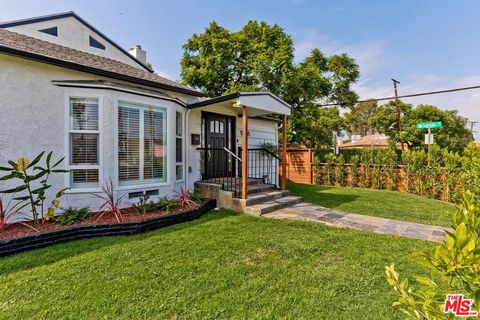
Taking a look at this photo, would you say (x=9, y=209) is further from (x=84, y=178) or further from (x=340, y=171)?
(x=340, y=171)

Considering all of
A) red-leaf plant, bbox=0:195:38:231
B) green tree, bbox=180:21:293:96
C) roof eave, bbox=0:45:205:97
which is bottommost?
red-leaf plant, bbox=0:195:38:231

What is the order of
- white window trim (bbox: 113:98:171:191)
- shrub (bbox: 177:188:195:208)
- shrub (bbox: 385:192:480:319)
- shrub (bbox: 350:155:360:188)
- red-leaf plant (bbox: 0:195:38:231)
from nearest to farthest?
shrub (bbox: 385:192:480:319) → red-leaf plant (bbox: 0:195:38:231) → white window trim (bbox: 113:98:171:191) → shrub (bbox: 177:188:195:208) → shrub (bbox: 350:155:360:188)

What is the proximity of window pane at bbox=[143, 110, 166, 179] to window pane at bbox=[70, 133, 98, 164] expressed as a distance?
1039 mm

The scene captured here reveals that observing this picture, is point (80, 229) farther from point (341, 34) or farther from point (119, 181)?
point (341, 34)

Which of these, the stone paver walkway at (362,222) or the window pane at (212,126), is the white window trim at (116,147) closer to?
the window pane at (212,126)

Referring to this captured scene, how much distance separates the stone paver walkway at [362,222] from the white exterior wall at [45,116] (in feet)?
12.8

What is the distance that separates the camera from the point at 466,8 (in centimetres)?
750

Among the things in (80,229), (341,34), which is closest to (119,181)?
(80,229)

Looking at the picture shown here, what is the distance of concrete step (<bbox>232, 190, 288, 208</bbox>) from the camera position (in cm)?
620

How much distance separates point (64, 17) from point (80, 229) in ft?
23.9

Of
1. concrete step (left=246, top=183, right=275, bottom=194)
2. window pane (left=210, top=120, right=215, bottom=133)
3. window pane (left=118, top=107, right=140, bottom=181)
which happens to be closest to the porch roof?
window pane (left=210, top=120, right=215, bottom=133)

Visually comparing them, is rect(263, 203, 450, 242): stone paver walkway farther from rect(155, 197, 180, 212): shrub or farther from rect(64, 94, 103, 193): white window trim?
rect(64, 94, 103, 193): white window trim

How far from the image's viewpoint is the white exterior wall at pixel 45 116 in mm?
4539

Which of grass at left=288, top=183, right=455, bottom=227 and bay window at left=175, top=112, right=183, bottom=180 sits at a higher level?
bay window at left=175, top=112, right=183, bottom=180
